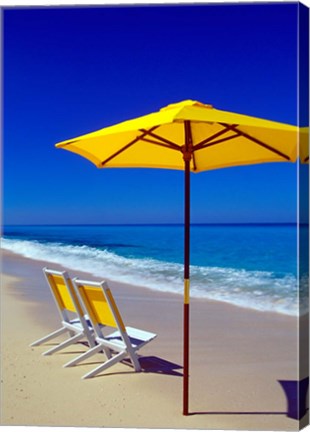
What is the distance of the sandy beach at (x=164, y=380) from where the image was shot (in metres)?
4.09

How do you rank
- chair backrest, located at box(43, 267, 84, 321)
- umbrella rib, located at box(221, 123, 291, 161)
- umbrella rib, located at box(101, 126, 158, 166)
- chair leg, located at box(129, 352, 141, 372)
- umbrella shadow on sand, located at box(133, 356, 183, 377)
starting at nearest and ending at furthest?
umbrella rib, located at box(221, 123, 291, 161) → umbrella rib, located at box(101, 126, 158, 166) → chair leg, located at box(129, 352, 141, 372) → umbrella shadow on sand, located at box(133, 356, 183, 377) → chair backrest, located at box(43, 267, 84, 321)

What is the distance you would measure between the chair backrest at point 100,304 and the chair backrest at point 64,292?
241 mm

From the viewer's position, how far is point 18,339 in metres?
6.11

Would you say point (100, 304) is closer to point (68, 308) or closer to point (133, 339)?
point (133, 339)

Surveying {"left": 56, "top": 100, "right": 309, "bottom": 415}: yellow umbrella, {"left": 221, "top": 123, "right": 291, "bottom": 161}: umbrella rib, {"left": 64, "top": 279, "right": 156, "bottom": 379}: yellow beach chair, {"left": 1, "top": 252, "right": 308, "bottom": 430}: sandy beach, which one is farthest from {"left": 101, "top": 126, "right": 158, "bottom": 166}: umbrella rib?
{"left": 1, "top": 252, "right": 308, "bottom": 430}: sandy beach

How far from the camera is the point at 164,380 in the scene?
4758 millimetres

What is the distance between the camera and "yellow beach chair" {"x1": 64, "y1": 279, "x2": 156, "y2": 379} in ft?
Result: 15.5

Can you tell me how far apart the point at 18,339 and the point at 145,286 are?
17.5ft

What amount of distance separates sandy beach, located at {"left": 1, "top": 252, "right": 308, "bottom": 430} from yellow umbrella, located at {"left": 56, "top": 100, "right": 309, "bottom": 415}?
327 millimetres

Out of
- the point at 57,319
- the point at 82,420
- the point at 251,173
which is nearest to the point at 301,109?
the point at 82,420

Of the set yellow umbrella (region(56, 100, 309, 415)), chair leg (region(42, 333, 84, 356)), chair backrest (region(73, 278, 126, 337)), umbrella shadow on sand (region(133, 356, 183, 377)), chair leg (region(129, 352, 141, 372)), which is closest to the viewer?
yellow umbrella (region(56, 100, 309, 415))

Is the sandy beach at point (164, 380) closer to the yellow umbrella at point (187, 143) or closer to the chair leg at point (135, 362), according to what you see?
the chair leg at point (135, 362)

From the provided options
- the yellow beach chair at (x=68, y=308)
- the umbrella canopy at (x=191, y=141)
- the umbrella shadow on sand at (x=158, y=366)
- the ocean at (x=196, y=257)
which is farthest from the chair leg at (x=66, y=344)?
the ocean at (x=196, y=257)

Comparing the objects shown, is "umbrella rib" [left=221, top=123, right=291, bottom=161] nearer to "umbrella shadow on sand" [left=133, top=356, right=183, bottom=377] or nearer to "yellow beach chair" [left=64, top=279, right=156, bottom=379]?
"yellow beach chair" [left=64, top=279, right=156, bottom=379]
